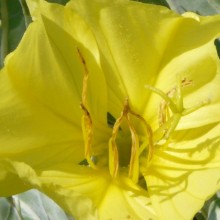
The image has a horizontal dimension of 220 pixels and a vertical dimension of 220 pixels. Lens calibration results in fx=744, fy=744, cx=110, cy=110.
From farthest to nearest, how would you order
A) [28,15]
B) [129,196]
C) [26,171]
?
[28,15] < [129,196] < [26,171]

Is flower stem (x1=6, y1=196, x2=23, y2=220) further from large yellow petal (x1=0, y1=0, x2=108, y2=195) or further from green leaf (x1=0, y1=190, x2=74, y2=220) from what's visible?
large yellow petal (x1=0, y1=0, x2=108, y2=195)

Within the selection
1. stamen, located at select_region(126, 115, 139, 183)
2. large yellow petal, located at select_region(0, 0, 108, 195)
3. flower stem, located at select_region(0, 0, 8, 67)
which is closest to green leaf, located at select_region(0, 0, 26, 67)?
flower stem, located at select_region(0, 0, 8, 67)

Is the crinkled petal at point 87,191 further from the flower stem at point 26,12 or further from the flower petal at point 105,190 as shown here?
the flower stem at point 26,12

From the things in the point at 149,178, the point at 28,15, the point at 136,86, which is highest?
the point at 28,15

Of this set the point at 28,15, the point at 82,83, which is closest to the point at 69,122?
the point at 82,83

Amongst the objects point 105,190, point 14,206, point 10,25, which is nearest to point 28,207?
point 14,206

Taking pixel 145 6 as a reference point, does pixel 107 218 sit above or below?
below

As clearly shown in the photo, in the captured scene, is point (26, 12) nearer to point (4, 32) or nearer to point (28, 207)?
point (4, 32)

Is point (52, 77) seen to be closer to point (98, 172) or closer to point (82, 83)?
point (82, 83)
